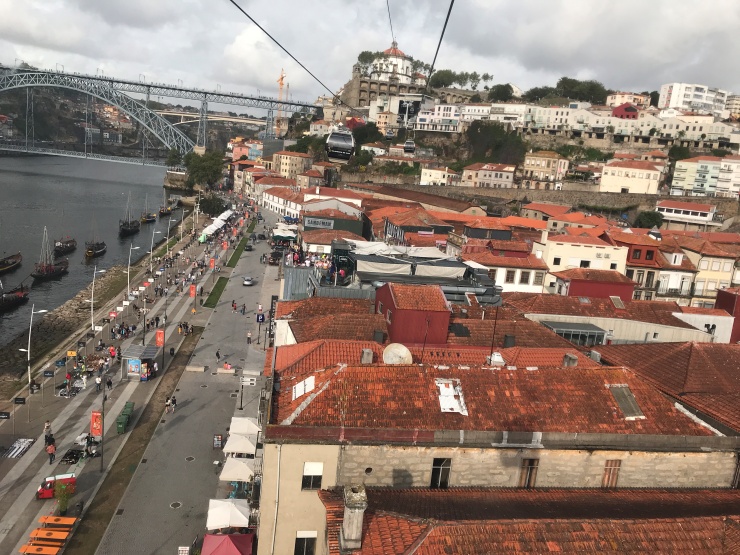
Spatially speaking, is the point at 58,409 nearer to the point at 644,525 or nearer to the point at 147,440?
the point at 147,440

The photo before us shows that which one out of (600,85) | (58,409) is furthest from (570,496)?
(600,85)

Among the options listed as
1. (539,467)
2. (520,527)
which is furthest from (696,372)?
(520,527)

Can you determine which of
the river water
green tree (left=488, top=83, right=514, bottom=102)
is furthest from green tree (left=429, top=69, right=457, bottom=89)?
the river water

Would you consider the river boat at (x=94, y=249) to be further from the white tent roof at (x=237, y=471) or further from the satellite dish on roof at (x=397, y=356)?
the satellite dish on roof at (x=397, y=356)

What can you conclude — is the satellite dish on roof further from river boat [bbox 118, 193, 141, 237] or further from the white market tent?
river boat [bbox 118, 193, 141, 237]

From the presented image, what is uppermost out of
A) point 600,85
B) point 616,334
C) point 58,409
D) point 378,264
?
point 600,85

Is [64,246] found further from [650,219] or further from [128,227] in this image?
[650,219]

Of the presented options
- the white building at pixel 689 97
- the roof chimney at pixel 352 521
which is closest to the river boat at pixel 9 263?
the roof chimney at pixel 352 521
